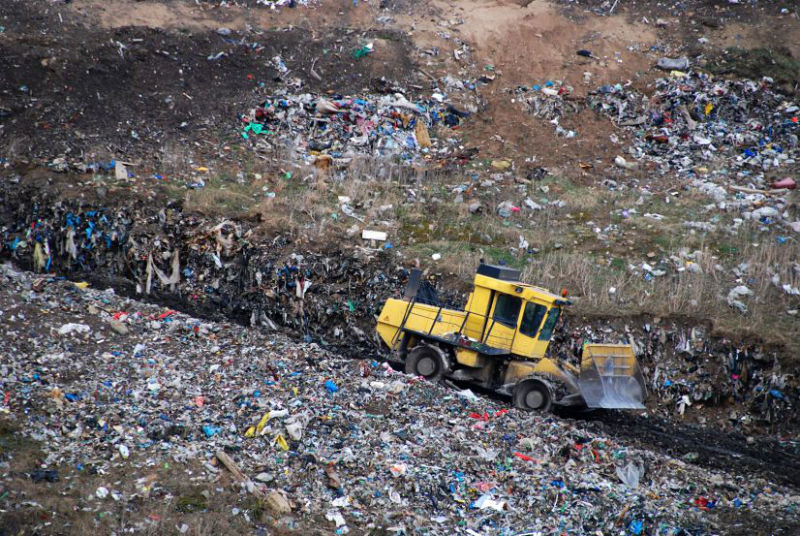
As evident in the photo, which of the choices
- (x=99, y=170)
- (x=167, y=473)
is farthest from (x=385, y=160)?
(x=167, y=473)

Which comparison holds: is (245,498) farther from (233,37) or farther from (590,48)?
(590,48)

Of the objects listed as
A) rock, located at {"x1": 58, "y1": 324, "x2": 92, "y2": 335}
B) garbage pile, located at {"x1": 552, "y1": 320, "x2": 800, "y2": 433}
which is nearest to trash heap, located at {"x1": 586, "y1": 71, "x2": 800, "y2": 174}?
garbage pile, located at {"x1": 552, "y1": 320, "x2": 800, "y2": 433}

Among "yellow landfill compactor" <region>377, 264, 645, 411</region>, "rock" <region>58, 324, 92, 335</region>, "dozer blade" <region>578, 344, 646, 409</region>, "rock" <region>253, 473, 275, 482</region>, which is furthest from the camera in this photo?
"yellow landfill compactor" <region>377, 264, 645, 411</region>

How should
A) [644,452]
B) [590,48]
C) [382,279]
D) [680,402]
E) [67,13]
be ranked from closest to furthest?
1. [644,452]
2. [680,402]
3. [382,279]
4. [67,13]
5. [590,48]

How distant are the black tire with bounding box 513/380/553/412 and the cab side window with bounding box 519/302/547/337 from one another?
0.64 metres

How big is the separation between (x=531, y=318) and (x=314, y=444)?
378 centimetres

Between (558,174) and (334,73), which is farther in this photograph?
(334,73)

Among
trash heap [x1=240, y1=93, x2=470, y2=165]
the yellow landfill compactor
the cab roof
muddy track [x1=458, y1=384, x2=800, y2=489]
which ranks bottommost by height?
muddy track [x1=458, y1=384, x2=800, y2=489]

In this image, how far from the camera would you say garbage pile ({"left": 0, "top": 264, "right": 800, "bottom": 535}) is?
6.23 metres

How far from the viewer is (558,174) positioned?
15.1 meters

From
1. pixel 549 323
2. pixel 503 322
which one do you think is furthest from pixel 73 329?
pixel 549 323

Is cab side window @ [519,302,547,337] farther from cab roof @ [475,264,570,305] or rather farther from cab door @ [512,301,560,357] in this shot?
cab roof @ [475,264,570,305]

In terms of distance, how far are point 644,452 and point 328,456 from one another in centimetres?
357

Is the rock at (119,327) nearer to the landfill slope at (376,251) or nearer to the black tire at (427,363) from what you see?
the landfill slope at (376,251)
